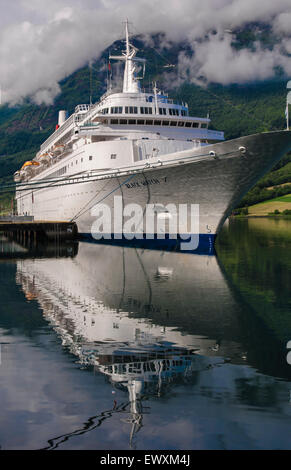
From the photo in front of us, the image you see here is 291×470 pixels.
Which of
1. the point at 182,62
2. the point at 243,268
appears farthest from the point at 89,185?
the point at 182,62

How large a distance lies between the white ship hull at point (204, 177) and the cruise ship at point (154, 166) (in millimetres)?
54

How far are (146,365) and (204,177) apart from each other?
18456 mm

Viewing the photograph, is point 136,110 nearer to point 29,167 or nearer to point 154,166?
point 154,166

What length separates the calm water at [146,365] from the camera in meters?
6.19

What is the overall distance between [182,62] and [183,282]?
18729 cm

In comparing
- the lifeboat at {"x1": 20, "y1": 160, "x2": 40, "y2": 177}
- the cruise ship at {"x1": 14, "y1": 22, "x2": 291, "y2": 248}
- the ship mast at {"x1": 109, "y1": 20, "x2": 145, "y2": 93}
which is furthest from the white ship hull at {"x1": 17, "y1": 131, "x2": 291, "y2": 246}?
the lifeboat at {"x1": 20, "y1": 160, "x2": 40, "y2": 177}

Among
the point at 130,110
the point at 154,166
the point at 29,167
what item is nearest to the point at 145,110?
the point at 130,110

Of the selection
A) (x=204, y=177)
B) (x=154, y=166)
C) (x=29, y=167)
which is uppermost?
(x=29, y=167)

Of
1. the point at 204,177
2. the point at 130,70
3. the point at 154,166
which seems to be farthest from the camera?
the point at 130,70

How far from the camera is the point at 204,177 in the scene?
2595 centimetres

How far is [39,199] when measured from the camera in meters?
57.9

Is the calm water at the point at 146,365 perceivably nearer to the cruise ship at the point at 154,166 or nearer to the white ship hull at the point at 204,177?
the white ship hull at the point at 204,177

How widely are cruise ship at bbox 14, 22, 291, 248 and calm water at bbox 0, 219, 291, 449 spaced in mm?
8498
